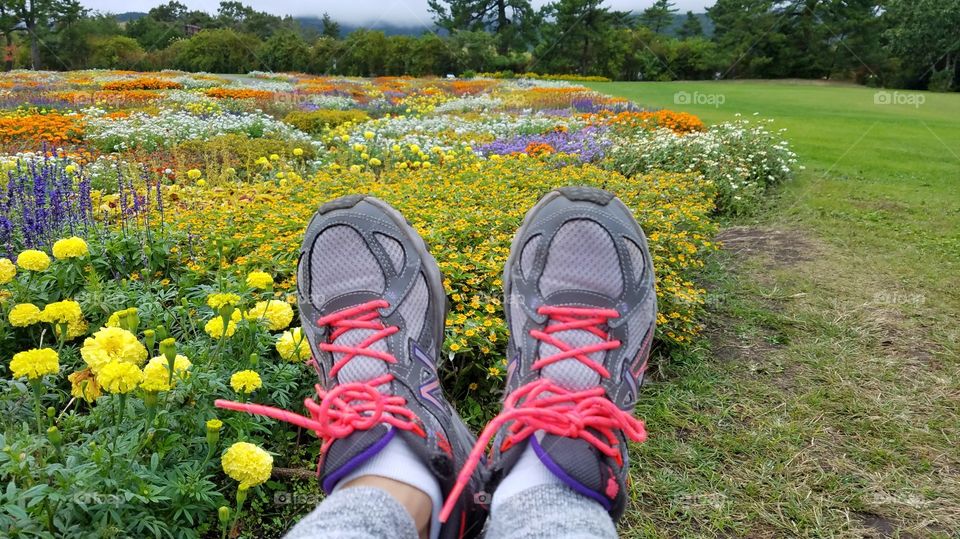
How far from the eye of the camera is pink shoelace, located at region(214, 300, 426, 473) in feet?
4.60

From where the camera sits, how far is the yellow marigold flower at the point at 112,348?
1372 mm

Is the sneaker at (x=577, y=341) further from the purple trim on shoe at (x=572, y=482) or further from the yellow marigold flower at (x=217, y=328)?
the yellow marigold flower at (x=217, y=328)

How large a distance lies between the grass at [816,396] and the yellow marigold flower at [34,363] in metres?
1.57

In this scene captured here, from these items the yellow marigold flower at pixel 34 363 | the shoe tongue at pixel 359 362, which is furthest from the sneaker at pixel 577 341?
the yellow marigold flower at pixel 34 363

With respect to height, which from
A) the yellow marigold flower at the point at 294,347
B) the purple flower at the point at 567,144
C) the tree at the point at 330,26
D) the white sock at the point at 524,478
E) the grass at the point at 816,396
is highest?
the tree at the point at 330,26

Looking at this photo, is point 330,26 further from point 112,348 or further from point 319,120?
point 112,348

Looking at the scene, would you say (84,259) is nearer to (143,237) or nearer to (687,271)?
(143,237)

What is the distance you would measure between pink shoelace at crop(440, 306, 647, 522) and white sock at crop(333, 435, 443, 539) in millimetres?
40

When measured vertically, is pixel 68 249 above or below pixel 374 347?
above

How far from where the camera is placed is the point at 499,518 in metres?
1.30

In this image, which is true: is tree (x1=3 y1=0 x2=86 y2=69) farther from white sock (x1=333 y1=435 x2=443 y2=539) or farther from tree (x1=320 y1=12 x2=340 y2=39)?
white sock (x1=333 y1=435 x2=443 y2=539)

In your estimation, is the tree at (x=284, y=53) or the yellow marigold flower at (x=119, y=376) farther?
the tree at (x=284, y=53)

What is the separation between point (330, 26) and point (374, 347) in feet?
168

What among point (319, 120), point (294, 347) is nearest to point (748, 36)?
point (319, 120)
